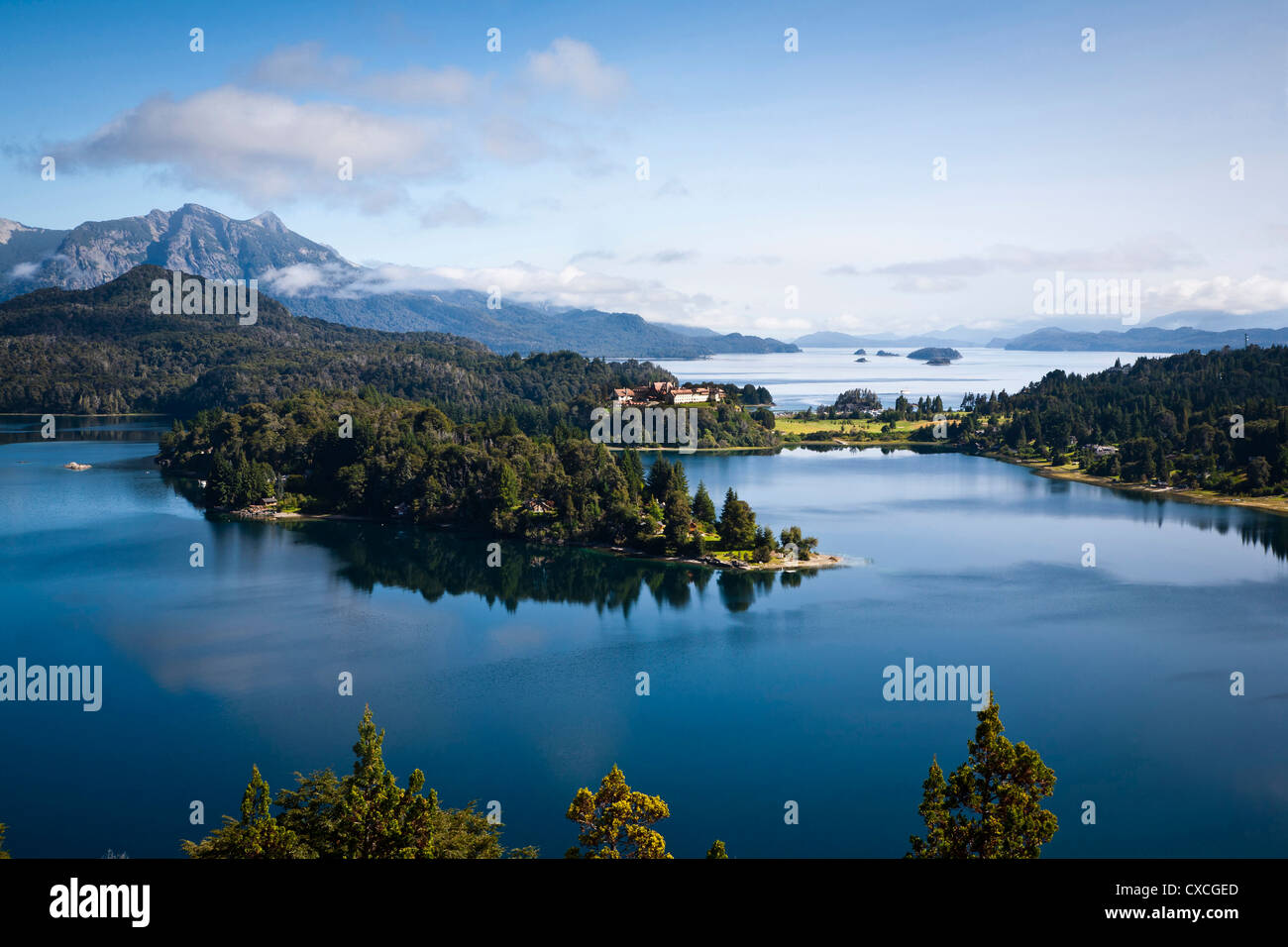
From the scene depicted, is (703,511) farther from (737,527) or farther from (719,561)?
(719,561)

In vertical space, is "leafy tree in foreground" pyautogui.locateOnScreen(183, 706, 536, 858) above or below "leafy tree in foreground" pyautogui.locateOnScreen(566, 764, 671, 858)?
above

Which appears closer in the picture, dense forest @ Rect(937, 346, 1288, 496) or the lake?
dense forest @ Rect(937, 346, 1288, 496)

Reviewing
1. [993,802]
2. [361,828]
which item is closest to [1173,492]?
[993,802]
